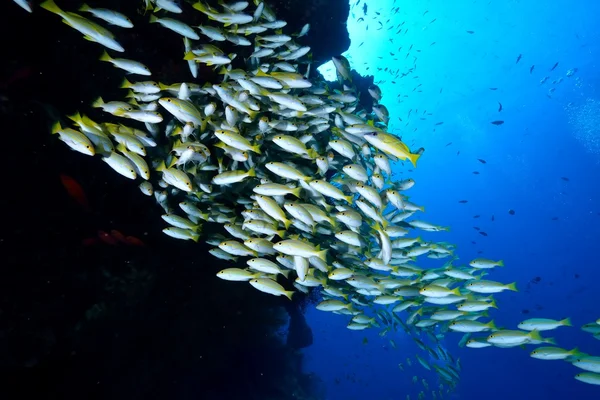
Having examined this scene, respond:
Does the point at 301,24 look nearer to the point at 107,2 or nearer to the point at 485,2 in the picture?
the point at 107,2

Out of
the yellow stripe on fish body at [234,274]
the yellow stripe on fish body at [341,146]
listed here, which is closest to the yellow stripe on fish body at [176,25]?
the yellow stripe on fish body at [341,146]

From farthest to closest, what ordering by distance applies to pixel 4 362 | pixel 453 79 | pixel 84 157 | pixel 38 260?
1. pixel 453 79
2. pixel 84 157
3. pixel 38 260
4. pixel 4 362

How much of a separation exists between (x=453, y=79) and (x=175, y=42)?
51.7m

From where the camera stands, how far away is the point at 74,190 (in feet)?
17.6

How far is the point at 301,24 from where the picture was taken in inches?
336

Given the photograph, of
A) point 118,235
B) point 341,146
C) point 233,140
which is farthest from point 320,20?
point 118,235

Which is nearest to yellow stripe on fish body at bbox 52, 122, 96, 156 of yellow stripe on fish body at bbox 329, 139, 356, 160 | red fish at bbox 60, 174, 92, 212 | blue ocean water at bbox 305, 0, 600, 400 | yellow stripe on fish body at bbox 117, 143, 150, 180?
yellow stripe on fish body at bbox 117, 143, 150, 180

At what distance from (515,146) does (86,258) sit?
66021mm

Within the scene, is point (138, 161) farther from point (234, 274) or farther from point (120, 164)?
point (234, 274)

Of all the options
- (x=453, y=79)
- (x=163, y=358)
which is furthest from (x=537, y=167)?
(x=163, y=358)

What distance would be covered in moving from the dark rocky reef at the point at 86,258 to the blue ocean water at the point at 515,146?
32510 millimetres

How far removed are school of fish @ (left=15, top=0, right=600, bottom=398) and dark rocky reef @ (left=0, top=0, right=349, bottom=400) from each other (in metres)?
0.91

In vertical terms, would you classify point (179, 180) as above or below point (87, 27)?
below

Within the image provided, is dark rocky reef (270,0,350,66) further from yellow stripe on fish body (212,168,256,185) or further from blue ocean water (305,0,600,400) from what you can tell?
blue ocean water (305,0,600,400)
